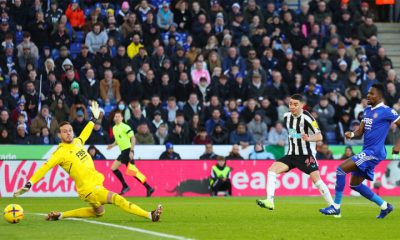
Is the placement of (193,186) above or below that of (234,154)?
below

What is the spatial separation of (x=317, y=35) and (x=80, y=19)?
7792 mm

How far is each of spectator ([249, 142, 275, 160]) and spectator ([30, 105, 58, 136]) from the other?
5.53 m

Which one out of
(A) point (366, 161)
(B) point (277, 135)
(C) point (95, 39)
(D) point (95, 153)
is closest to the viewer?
(A) point (366, 161)

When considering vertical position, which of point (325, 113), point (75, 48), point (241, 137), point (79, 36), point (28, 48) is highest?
point (79, 36)

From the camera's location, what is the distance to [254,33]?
106ft

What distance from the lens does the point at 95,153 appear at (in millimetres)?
27656

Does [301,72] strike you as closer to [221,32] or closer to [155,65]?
[221,32]

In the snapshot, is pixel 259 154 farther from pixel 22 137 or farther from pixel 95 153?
pixel 22 137

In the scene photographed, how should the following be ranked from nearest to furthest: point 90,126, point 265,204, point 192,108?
1. point 90,126
2. point 265,204
3. point 192,108

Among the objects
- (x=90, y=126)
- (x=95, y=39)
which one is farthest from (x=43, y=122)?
(x=90, y=126)

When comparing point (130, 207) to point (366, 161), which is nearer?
point (130, 207)

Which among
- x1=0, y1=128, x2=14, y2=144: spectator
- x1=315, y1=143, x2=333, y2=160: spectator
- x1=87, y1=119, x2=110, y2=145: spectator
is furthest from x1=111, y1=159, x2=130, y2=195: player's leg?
x1=315, y1=143, x2=333, y2=160: spectator

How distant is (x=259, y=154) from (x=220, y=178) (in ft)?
5.82

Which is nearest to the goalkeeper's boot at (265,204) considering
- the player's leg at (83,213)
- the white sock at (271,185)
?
the white sock at (271,185)
